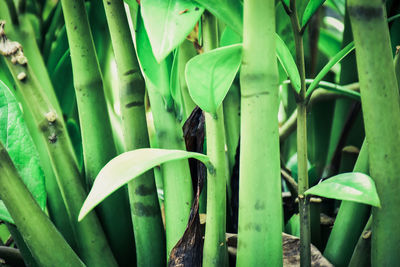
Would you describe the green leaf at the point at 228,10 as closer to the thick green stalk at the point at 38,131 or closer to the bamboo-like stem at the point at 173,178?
the bamboo-like stem at the point at 173,178

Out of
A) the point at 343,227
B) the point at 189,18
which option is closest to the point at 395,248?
the point at 343,227

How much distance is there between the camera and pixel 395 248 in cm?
22

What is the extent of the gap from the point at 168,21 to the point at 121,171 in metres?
0.07

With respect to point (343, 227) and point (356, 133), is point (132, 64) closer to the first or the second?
point (343, 227)

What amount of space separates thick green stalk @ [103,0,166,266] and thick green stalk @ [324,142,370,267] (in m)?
0.11

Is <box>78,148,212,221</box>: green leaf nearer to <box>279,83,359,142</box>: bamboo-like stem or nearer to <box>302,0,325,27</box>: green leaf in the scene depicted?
<box>302,0,325,27</box>: green leaf

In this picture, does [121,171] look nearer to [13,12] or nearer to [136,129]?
[136,129]

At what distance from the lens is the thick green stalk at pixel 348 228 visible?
27 cm

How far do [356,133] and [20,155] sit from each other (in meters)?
0.32

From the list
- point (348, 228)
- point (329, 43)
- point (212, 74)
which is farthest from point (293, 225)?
point (329, 43)

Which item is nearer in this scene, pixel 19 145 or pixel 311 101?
pixel 19 145

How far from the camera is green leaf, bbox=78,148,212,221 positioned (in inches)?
6.6

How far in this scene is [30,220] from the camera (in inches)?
9.2

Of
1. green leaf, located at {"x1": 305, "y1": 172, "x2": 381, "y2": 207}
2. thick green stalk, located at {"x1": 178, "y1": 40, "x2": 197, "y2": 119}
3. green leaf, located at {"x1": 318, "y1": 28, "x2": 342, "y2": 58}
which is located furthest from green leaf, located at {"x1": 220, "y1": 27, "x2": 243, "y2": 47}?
green leaf, located at {"x1": 318, "y1": 28, "x2": 342, "y2": 58}
